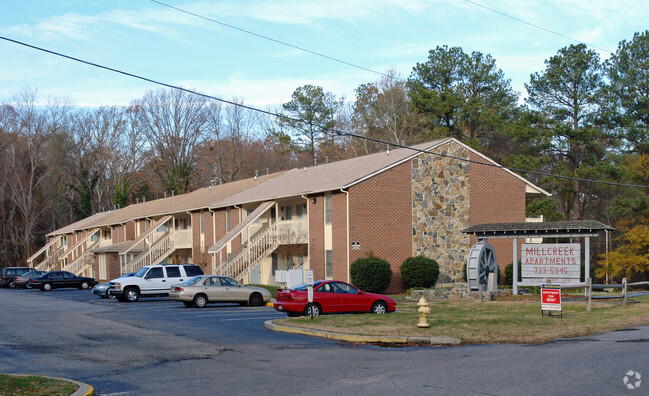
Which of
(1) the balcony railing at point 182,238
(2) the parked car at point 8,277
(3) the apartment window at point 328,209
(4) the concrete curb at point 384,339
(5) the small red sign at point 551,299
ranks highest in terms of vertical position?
(3) the apartment window at point 328,209

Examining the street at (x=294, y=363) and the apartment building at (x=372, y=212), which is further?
the apartment building at (x=372, y=212)

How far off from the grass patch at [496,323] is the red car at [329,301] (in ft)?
5.35

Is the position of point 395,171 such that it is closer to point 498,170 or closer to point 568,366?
point 498,170

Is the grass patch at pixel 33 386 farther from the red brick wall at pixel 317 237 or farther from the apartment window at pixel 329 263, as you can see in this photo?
the red brick wall at pixel 317 237

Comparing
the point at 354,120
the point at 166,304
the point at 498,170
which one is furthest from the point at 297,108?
the point at 166,304

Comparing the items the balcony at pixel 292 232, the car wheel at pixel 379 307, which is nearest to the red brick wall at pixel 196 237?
the balcony at pixel 292 232

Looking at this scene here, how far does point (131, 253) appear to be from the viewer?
55.8 metres

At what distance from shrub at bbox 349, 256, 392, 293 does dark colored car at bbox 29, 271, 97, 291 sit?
1057 inches

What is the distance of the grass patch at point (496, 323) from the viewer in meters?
17.0

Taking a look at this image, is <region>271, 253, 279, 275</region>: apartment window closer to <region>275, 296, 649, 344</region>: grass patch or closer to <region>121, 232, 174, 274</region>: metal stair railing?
<region>121, 232, 174, 274</region>: metal stair railing

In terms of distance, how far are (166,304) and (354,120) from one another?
3952 cm

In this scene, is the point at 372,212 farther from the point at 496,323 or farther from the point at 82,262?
the point at 82,262

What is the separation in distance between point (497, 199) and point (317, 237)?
34.1 ft

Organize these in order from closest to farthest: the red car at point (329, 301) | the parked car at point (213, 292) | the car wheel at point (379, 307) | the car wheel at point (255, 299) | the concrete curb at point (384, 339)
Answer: the concrete curb at point (384, 339)
the red car at point (329, 301)
the car wheel at point (379, 307)
the parked car at point (213, 292)
the car wheel at point (255, 299)
